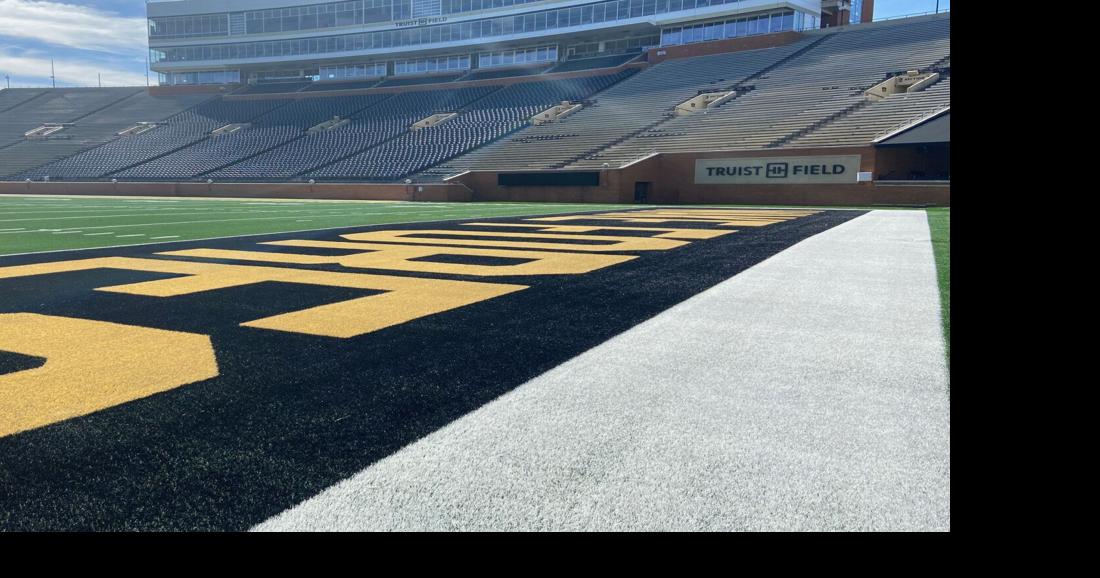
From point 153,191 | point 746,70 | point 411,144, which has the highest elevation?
point 746,70

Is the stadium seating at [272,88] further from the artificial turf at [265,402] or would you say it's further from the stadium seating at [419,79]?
the artificial turf at [265,402]

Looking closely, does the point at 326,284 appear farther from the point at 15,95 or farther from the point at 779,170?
the point at 15,95

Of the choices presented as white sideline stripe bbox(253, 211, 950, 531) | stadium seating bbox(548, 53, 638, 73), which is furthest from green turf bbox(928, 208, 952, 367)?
stadium seating bbox(548, 53, 638, 73)

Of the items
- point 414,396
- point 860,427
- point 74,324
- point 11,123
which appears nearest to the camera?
point 860,427

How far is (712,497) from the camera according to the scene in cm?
180

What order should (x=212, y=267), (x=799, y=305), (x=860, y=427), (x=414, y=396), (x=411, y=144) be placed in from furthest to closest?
1. (x=411, y=144)
2. (x=212, y=267)
3. (x=799, y=305)
4. (x=414, y=396)
5. (x=860, y=427)

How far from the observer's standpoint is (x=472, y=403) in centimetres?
256

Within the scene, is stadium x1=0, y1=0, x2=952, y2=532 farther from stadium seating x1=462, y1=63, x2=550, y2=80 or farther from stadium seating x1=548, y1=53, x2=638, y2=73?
stadium seating x1=462, y1=63, x2=550, y2=80

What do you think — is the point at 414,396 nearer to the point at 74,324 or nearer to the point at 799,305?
the point at 74,324

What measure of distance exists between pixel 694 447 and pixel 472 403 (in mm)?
806

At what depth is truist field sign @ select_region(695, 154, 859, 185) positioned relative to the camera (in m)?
24.7

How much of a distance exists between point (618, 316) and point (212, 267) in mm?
4045
